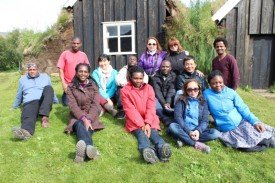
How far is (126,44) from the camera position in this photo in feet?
50.0

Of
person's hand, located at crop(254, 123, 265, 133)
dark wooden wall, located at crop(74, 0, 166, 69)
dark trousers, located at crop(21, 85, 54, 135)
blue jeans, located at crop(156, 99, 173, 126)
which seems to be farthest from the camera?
dark wooden wall, located at crop(74, 0, 166, 69)

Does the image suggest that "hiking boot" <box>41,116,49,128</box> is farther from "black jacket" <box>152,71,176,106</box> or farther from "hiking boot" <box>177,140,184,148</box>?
"hiking boot" <box>177,140,184,148</box>

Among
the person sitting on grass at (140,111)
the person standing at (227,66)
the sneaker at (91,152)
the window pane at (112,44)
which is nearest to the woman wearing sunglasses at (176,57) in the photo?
the person standing at (227,66)

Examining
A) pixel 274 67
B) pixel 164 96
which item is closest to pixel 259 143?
pixel 164 96

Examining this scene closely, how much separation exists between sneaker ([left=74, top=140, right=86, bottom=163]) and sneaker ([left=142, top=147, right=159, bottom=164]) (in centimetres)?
101

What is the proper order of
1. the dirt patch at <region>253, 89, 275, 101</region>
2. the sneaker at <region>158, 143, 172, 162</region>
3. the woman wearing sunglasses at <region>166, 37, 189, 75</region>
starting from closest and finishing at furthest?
the sneaker at <region>158, 143, 172, 162</region>, the woman wearing sunglasses at <region>166, 37, 189, 75</region>, the dirt patch at <region>253, 89, 275, 101</region>

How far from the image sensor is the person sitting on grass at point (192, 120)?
6.22m

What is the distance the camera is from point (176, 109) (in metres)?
6.45

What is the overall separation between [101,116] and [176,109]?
7.09 ft

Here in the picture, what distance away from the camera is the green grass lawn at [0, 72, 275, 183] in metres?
5.41

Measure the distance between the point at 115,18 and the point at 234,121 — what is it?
979 cm

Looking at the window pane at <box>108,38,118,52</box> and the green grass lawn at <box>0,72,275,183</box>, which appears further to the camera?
the window pane at <box>108,38,118,52</box>

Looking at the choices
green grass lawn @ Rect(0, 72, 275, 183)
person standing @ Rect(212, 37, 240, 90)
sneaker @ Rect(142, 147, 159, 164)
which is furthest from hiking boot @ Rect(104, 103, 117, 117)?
person standing @ Rect(212, 37, 240, 90)

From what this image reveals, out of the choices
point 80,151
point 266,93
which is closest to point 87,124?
point 80,151
